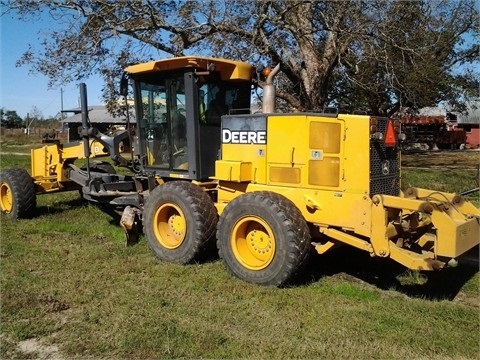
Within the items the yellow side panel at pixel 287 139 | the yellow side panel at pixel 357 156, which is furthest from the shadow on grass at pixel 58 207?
the yellow side panel at pixel 357 156

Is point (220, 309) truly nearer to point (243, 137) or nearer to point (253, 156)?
point (253, 156)

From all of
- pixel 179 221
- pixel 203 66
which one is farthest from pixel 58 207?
pixel 203 66

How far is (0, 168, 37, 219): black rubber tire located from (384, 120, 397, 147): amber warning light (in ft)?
19.6

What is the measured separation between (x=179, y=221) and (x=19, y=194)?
3651 millimetres

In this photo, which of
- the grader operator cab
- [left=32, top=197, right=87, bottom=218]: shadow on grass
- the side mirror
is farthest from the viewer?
[left=32, top=197, right=87, bottom=218]: shadow on grass

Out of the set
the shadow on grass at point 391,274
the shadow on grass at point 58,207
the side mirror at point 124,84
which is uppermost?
the side mirror at point 124,84

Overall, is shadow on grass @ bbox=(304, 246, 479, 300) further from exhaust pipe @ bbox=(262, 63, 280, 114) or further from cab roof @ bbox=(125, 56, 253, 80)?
cab roof @ bbox=(125, 56, 253, 80)

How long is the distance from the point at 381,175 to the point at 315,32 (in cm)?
922

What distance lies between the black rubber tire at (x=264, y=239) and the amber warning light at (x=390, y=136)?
3.95 feet

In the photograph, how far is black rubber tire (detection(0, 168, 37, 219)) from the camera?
8.71m

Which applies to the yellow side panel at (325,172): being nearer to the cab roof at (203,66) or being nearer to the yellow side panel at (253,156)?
the yellow side panel at (253,156)

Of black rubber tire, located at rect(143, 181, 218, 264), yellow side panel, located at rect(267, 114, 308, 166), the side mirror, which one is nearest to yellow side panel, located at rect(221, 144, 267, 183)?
yellow side panel, located at rect(267, 114, 308, 166)

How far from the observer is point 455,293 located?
5.41 meters

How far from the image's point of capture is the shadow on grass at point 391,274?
550 cm
